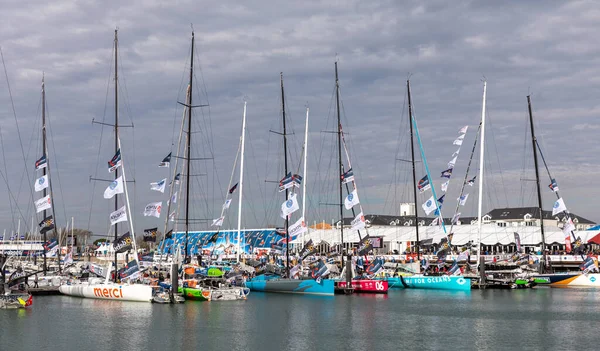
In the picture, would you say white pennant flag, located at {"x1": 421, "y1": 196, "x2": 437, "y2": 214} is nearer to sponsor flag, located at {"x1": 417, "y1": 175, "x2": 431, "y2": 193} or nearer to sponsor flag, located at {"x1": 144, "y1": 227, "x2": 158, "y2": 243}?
sponsor flag, located at {"x1": 417, "y1": 175, "x2": 431, "y2": 193}

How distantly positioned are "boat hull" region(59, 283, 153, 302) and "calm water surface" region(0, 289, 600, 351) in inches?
31.2

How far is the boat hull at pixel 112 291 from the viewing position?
2234 inches

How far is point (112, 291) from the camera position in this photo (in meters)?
59.0

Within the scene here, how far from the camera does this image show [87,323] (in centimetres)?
4562

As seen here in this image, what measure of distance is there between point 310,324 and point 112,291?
70.0ft

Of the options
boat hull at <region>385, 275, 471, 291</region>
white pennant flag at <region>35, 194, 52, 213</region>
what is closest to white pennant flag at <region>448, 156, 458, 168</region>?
boat hull at <region>385, 275, 471, 291</region>

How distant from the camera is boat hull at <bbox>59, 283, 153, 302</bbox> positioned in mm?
56750

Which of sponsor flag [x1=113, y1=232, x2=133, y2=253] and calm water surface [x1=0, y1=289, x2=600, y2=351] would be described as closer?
calm water surface [x1=0, y1=289, x2=600, y2=351]

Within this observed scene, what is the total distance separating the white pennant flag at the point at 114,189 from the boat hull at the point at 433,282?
32.2 meters

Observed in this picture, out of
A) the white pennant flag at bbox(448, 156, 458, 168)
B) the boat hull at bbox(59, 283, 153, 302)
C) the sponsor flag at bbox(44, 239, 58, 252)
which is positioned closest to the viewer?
the boat hull at bbox(59, 283, 153, 302)

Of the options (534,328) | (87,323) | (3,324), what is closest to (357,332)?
(534,328)

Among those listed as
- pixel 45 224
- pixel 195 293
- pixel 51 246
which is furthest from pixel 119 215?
pixel 51 246

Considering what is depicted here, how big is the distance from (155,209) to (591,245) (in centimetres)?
10261

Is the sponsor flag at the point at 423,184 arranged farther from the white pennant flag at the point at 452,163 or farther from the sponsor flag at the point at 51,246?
the sponsor flag at the point at 51,246
